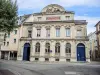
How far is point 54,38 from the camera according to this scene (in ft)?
135

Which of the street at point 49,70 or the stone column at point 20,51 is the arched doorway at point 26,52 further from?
the street at point 49,70

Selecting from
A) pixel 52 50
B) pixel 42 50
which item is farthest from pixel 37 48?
pixel 52 50

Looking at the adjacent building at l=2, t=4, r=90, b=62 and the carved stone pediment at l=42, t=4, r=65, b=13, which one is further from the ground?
the carved stone pediment at l=42, t=4, r=65, b=13

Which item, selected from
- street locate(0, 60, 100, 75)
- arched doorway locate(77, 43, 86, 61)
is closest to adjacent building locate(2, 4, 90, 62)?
arched doorway locate(77, 43, 86, 61)

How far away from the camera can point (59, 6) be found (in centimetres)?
4338

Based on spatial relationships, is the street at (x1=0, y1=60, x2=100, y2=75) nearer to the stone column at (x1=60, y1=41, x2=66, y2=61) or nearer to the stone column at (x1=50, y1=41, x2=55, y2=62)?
the stone column at (x1=60, y1=41, x2=66, y2=61)

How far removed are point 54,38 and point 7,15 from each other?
27.7 meters

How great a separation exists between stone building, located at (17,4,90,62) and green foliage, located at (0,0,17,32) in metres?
26.3

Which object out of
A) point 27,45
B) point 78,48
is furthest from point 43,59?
point 78,48

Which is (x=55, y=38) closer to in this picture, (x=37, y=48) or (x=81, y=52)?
(x=37, y=48)

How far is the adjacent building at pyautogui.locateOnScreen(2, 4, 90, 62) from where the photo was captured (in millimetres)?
40125

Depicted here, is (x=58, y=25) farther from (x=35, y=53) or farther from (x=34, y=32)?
(x=35, y=53)

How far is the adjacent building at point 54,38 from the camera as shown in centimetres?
4012

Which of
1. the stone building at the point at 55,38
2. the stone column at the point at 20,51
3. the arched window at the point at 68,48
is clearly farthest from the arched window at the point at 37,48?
the arched window at the point at 68,48
